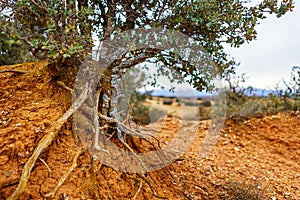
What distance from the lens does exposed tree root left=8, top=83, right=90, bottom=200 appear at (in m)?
1.91

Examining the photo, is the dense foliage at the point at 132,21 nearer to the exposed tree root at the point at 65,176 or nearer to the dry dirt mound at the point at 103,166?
the dry dirt mound at the point at 103,166

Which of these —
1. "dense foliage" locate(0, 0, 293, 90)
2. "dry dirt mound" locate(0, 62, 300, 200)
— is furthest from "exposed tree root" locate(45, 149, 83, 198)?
"dense foliage" locate(0, 0, 293, 90)

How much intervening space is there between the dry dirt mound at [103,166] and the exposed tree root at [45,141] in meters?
0.10

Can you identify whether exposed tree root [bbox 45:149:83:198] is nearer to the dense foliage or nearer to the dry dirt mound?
the dry dirt mound

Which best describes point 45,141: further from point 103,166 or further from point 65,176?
point 103,166

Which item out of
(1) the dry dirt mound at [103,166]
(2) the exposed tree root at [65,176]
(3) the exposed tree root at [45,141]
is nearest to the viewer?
(3) the exposed tree root at [45,141]

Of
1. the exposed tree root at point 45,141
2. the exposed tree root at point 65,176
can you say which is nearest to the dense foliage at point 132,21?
the exposed tree root at point 45,141

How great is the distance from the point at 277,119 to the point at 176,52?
2.86 metres

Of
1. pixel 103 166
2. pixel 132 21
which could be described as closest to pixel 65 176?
pixel 103 166

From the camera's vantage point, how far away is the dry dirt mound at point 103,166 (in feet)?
7.33

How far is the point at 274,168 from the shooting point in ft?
12.7

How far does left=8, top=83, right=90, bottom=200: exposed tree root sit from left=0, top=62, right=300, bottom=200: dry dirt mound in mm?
98

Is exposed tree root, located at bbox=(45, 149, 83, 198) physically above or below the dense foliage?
below

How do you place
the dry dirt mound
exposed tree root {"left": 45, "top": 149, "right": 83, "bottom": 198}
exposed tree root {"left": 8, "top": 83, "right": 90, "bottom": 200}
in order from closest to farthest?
1. exposed tree root {"left": 8, "top": 83, "right": 90, "bottom": 200}
2. exposed tree root {"left": 45, "top": 149, "right": 83, "bottom": 198}
3. the dry dirt mound
